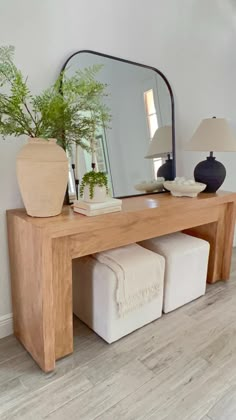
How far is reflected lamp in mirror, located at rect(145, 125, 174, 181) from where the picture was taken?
218 cm

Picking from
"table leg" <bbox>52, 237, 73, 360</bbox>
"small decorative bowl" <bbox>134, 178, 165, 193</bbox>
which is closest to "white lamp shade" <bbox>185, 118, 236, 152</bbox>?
"small decorative bowl" <bbox>134, 178, 165, 193</bbox>

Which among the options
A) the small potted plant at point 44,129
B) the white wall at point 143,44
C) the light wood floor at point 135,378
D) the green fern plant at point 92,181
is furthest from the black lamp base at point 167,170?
the light wood floor at point 135,378

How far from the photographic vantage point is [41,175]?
128cm

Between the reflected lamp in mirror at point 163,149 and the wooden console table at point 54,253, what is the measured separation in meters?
0.55

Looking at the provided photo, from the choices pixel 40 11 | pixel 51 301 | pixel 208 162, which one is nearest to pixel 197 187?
pixel 208 162

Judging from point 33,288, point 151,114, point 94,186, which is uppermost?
point 151,114

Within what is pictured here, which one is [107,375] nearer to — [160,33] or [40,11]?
[40,11]

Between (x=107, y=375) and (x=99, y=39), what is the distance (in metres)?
2.00

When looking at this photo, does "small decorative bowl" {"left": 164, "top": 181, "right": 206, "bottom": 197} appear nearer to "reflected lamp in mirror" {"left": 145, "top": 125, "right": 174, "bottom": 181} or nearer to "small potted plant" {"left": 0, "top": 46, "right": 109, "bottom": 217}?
"reflected lamp in mirror" {"left": 145, "top": 125, "right": 174, "bottom": 181}

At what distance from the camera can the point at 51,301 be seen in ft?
4.29

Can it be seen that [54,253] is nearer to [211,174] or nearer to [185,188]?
[185,188]

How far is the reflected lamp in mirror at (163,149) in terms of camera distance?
218cm

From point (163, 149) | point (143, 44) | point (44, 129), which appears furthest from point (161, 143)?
point (44, 129)

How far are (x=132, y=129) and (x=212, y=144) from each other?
63 cm
